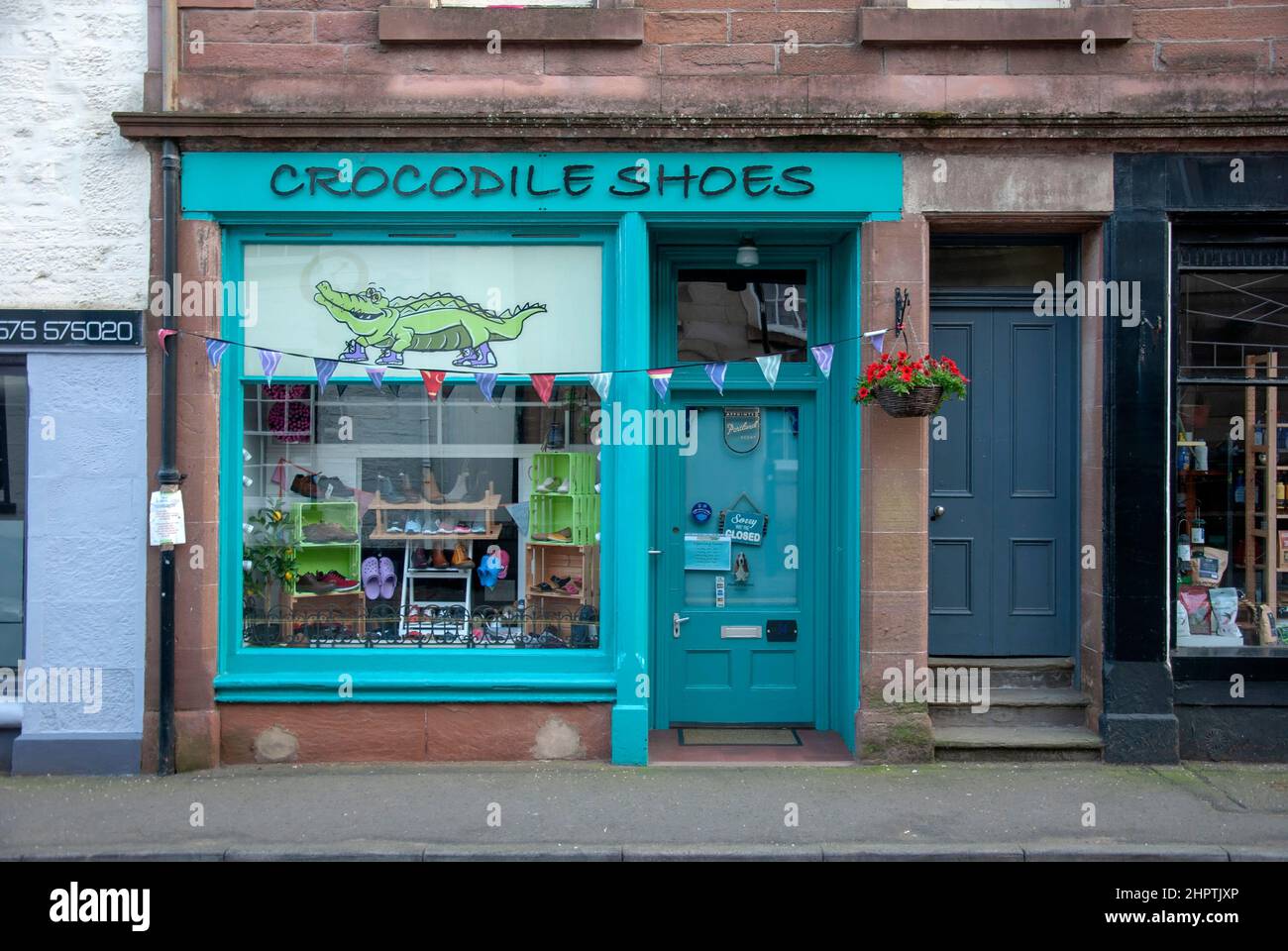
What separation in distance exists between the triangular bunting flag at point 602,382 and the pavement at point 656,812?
8.27 ft

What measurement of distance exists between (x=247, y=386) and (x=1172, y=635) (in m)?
6.61

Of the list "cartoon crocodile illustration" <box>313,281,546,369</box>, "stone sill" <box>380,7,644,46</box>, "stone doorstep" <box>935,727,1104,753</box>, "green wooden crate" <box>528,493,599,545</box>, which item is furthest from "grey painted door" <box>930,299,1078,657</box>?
"cartoon crocodile illustration" <box>313,281,546,369</box>

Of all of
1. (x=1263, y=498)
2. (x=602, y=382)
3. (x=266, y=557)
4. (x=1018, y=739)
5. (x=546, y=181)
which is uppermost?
(x=546, y=181)

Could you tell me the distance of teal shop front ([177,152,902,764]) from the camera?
303 inches

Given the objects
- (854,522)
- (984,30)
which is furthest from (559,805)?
(984,30)

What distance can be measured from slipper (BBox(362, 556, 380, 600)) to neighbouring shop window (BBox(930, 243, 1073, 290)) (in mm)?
4526

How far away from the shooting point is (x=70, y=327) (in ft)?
24.8

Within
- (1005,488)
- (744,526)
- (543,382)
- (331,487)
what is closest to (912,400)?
(1005,488)

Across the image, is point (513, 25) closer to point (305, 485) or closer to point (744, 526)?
A: point (305, 485)

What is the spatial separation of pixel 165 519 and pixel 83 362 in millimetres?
1243

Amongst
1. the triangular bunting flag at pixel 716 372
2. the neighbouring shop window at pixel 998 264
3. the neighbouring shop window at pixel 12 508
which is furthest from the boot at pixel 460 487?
the neighbouring shop window at pixel 998 264

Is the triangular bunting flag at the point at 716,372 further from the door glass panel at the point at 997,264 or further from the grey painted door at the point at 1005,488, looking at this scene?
the door glass panel at the point at 997,264

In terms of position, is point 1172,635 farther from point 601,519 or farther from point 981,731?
point 601,519

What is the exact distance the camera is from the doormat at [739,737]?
8.09 meters
